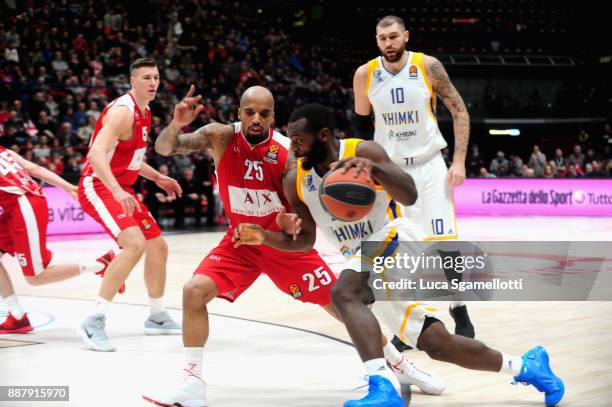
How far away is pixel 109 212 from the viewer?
6.11m

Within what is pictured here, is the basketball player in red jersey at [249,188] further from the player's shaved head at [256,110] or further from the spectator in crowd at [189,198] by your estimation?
the spectator in crowd at [189,198]

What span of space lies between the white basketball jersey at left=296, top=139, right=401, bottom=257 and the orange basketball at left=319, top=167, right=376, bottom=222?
0.81ft

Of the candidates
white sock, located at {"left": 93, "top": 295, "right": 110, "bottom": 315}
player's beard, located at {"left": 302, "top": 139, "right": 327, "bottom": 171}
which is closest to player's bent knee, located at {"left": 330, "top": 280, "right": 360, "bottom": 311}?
player's beard, located at {"left": 302, "top": 139, "right": 327, "bottom": 171}

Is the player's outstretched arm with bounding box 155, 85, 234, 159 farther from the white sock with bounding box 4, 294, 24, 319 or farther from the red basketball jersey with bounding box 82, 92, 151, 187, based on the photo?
the white sock with bounding box 4, 294, 24, 319

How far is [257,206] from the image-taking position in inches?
190

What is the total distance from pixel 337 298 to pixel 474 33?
24.2 metres

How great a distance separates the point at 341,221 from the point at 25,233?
123 inches

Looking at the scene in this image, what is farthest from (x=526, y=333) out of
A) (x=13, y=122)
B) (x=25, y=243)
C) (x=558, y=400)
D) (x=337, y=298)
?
(x=13, y=122)

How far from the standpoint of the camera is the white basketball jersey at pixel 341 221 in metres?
4.13

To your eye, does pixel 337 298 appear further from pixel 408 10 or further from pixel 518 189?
pixel 408 10

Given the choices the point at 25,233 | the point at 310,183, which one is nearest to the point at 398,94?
the point at 310,183

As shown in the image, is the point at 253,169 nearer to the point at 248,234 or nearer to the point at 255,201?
the point at 255,201

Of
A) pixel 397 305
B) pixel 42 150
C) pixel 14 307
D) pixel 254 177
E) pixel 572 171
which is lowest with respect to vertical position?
pixel 572 171

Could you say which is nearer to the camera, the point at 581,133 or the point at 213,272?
the point at 213,272
